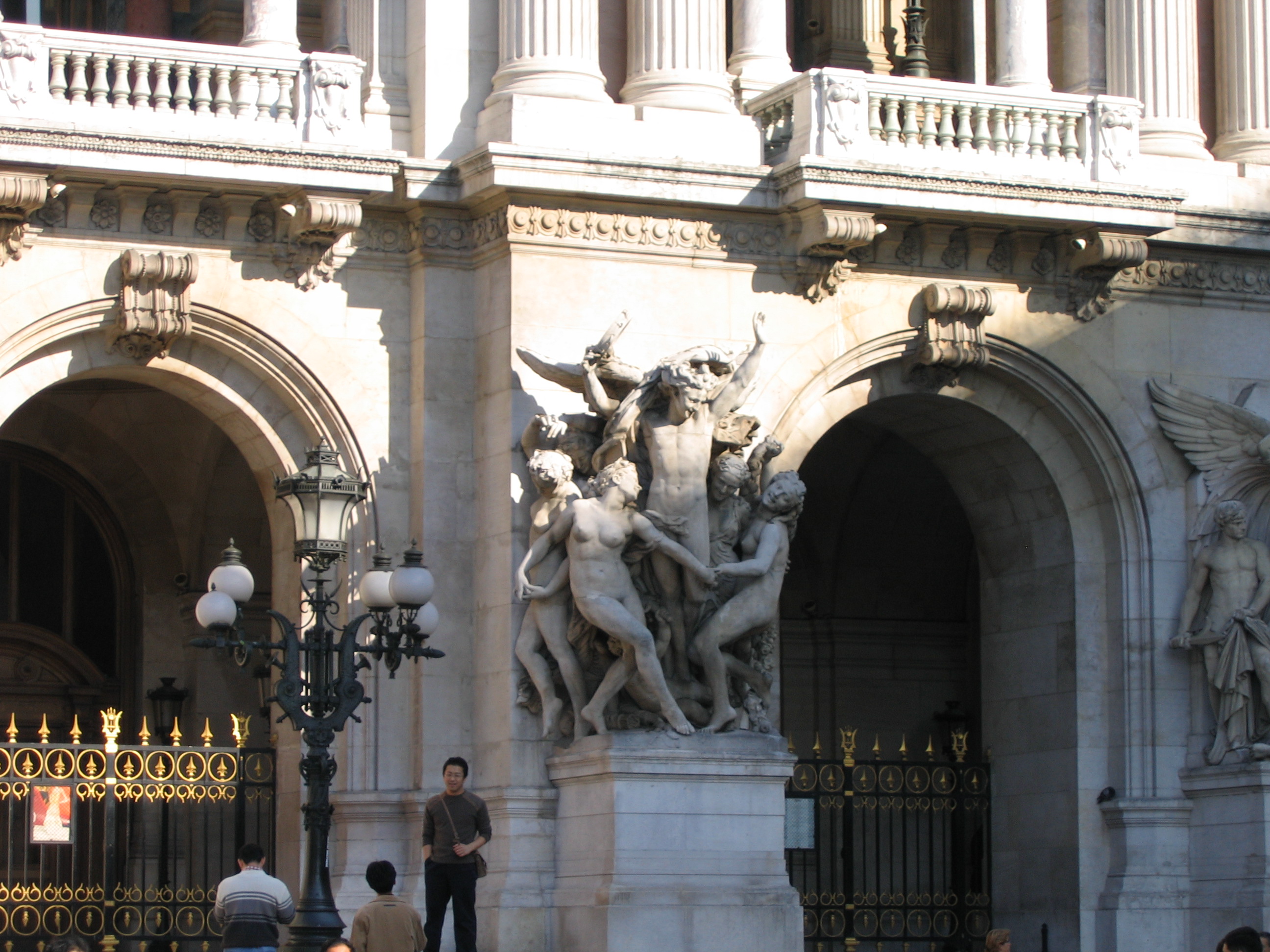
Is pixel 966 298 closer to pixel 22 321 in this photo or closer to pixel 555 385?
pixel 555 385

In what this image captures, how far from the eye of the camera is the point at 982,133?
2425 centimetres

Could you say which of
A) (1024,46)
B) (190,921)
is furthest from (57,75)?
(1024,46)

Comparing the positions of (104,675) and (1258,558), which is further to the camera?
(104,675)

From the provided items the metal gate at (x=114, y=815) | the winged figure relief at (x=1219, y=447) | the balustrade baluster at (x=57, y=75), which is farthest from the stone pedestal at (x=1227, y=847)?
the balustrade baluster at (x=57, y=75)

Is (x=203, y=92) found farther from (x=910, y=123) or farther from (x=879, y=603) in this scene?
(x=879, y=603)

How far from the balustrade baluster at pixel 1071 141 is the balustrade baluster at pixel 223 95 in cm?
734

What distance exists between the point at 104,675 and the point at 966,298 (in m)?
9.89

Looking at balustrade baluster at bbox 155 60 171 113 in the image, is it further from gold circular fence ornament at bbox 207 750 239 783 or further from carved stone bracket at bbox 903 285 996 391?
carved stone bracket at bbox 903 285 996 391

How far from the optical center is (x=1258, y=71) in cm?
2619

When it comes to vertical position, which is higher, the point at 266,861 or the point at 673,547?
the point at 673,547

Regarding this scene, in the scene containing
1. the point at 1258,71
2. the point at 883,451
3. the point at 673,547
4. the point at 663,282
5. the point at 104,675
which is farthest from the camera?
the point at 883,451

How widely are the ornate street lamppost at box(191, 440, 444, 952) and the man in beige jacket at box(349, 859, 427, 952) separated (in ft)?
1.24

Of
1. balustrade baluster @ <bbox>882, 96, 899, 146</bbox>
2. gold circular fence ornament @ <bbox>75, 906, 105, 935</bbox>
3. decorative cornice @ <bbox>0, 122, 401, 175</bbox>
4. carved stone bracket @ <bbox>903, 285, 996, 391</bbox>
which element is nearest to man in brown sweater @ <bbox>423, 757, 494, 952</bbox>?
gold circular fence ornament @ <bbox>75, 906, 105, 935</bbox>

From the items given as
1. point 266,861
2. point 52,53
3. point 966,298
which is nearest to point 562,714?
point 266,861
